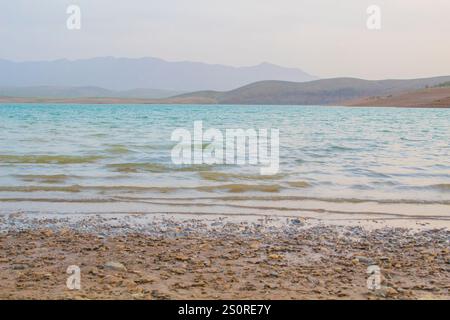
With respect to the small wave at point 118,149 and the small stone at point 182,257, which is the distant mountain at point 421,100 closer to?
the small wave at point 118,149

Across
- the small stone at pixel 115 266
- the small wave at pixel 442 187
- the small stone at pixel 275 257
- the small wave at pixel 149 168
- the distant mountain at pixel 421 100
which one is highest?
the distant mountain at pixel 421 100

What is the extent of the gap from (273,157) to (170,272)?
10.7 m

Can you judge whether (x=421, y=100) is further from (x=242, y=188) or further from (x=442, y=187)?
(x=242, y=188)

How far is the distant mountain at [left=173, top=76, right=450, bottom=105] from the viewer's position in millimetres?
128000

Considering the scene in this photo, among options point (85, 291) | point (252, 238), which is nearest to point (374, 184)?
point (252, 238)

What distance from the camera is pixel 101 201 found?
30.0ft

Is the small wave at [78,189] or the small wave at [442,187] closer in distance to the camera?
the small wave at [78,189]

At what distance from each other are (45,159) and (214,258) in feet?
33.1

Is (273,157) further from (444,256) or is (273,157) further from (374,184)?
(444,256)

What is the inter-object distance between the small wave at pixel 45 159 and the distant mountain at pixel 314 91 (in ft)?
364

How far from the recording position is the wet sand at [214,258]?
→ 4.54 meters

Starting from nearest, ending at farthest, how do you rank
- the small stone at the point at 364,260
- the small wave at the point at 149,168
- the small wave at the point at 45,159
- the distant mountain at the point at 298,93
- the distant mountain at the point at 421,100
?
the small stone at the point at 364,260 → the small wave at the point at 149,168 → the small wave at the point at 45,159 → the distant mountain at the point at 421,100 → the distant mountain at the point at 298,93

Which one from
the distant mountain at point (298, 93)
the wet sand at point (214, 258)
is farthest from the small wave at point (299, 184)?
the distant mountain at point (298, 93)

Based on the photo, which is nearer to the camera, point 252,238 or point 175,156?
point 252,238
